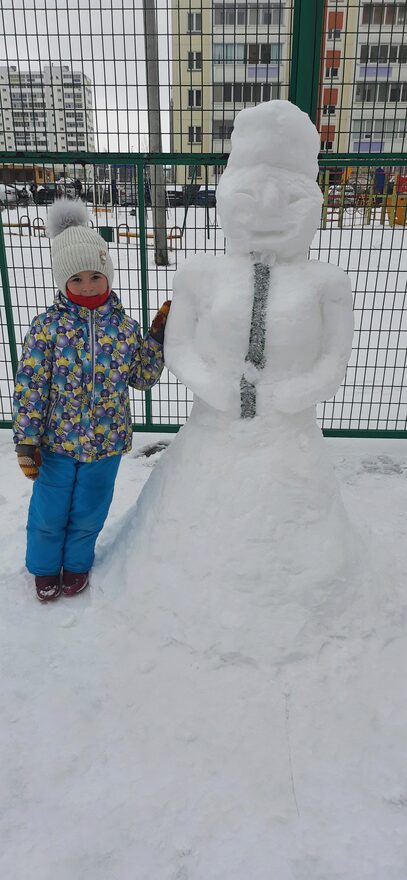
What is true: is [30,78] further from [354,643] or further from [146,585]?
[354,643]

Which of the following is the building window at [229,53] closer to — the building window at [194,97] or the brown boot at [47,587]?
the building window at [194,97]

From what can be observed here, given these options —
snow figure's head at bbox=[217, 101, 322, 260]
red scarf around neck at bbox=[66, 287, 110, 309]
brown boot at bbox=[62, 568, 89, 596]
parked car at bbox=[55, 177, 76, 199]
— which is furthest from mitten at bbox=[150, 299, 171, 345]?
parked car at bbox=[55, 177, 76, 199]

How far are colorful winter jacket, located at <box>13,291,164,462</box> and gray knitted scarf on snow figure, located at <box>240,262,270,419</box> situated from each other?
441 mm

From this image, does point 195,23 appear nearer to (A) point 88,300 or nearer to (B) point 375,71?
(B) point 375,71

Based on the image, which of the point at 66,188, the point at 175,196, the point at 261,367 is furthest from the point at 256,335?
the point at 66,188

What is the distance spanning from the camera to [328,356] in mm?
2049

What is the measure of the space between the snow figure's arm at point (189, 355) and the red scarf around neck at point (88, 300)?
0.86 ft

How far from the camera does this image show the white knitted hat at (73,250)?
6.70 feet

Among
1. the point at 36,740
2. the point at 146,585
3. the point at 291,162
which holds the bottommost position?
the point at 36,740

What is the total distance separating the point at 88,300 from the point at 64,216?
14.6 inches

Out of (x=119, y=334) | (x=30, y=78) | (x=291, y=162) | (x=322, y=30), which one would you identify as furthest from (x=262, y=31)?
(x=119, y=334)

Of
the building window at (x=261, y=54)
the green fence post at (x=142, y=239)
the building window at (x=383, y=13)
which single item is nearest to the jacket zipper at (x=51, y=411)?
the green fence post at (x=142, y=239)

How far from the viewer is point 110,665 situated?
210cm

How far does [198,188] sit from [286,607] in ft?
8.79
